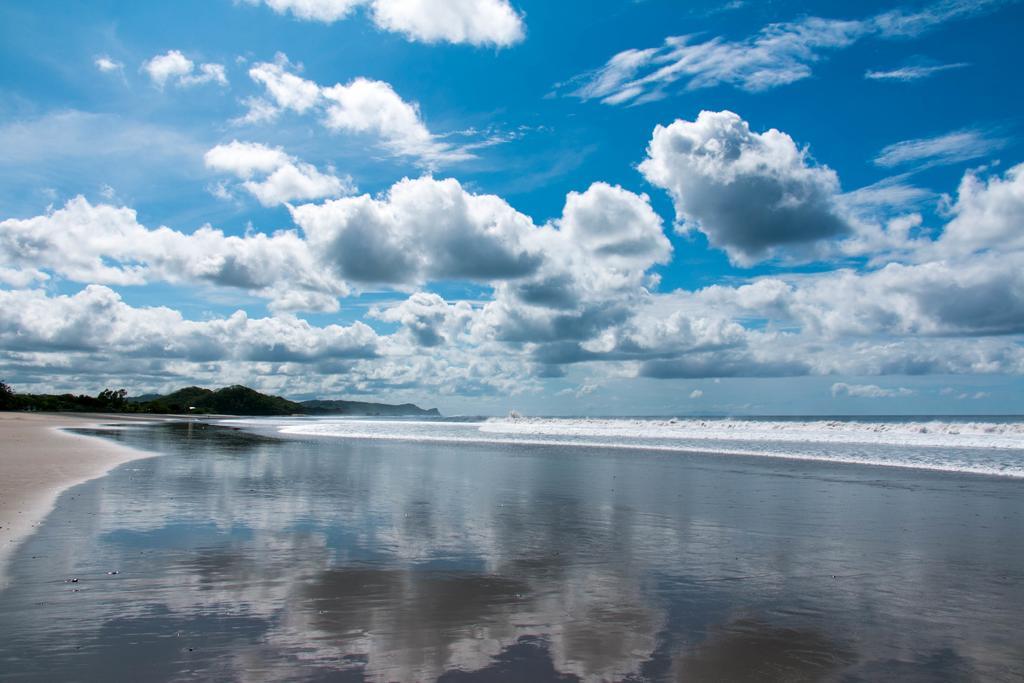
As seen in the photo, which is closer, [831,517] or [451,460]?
[831,517]

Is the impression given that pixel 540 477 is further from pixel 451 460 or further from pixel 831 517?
pixel 831 517

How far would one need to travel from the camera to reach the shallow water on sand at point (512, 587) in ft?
22.9

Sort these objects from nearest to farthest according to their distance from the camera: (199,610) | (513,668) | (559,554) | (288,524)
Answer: (513,668)
(199,610)
(559,554)
(288,524)

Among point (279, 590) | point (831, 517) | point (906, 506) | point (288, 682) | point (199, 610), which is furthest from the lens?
point (906, 506)

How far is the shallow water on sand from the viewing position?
696 centimetres

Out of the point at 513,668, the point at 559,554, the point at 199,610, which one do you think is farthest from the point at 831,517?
the point at 199,610

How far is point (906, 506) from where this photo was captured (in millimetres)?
18219

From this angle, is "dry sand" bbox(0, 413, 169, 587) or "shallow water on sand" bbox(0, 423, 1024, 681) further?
"dry sand" bbox(0, 413, 169, 587)

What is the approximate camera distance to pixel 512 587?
9812mm

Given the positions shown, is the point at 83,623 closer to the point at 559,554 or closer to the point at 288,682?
the point at 288,682

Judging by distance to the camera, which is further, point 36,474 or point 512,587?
point 36,474

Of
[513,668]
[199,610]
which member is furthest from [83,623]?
[513,668]

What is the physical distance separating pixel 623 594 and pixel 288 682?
484 centimetres

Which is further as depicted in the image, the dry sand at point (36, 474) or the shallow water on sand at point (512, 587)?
A: the dry sand at point (36, 474)
